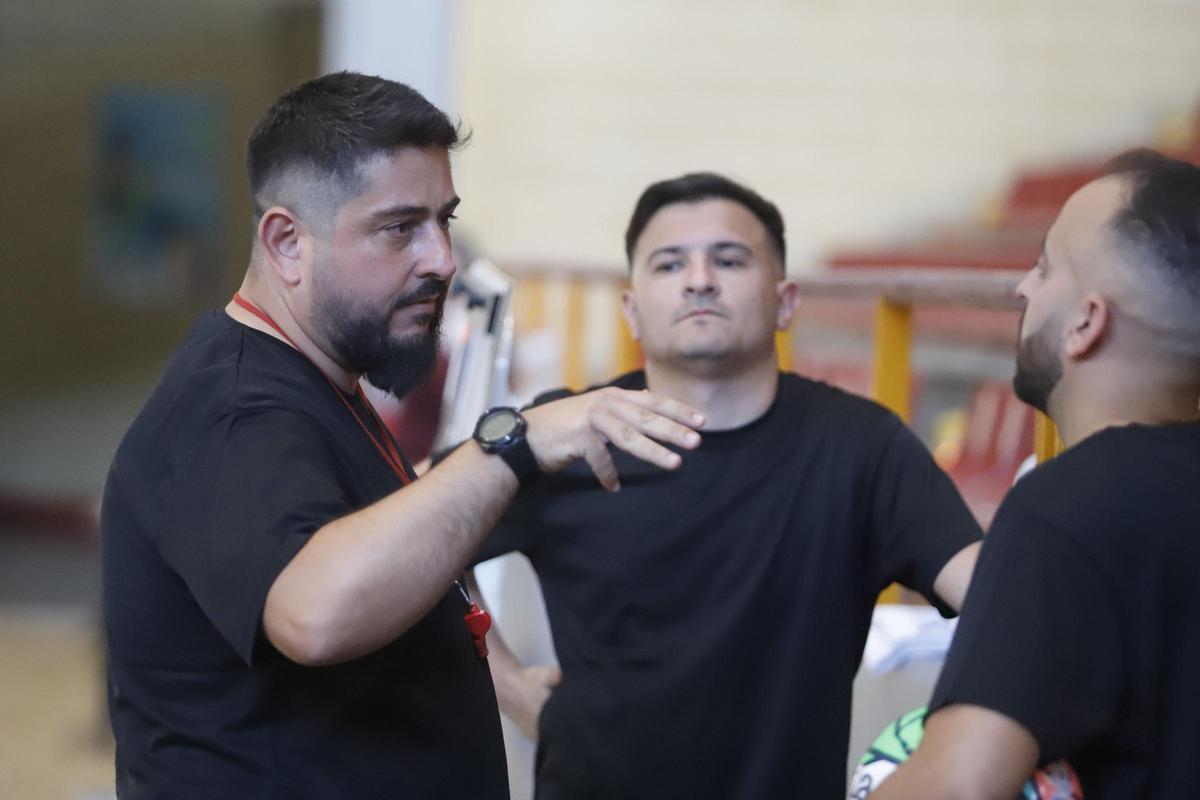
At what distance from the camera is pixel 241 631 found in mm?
1390

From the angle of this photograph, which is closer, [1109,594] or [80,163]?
[1109,594]

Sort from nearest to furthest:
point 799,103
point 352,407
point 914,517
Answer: point 352,407, point 914,517, point 799,103

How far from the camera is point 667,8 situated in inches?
293

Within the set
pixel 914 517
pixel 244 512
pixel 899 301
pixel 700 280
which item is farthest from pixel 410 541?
pixel 899 301

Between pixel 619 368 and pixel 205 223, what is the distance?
8.93 metres

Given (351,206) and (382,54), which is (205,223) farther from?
(351,206)

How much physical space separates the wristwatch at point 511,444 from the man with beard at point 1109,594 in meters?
0.47

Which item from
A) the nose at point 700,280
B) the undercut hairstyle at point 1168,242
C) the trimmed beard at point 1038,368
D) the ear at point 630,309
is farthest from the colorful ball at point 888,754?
the ear at point 630,309

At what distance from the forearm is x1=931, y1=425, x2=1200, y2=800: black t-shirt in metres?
0.48

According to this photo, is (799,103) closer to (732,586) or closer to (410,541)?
(732,586)

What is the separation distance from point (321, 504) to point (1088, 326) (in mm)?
769

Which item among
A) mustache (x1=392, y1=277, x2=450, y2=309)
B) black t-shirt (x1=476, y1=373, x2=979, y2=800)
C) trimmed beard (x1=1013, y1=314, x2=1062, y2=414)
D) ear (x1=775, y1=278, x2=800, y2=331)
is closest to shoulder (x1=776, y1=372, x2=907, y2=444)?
black t-shirt (x1=476, y1=373, x2=979, y2=800)

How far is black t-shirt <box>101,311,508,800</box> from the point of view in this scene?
1.42 meters

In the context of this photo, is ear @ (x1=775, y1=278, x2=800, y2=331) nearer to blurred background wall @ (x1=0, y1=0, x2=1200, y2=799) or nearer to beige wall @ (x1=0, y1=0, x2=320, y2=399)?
blurred background wall @ (x1=0, y1=0, x2=1200, y2=799)
